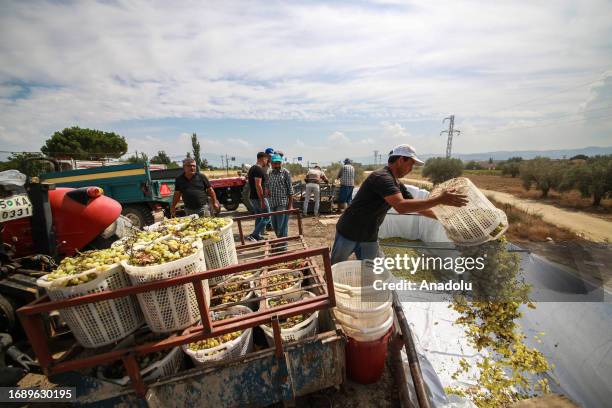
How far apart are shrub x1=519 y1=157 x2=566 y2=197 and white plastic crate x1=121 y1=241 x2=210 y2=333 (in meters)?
25.7

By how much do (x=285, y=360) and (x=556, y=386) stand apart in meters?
2.86

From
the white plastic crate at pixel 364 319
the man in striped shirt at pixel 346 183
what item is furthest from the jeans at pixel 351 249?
the man in striped shirt at pixel 346 183

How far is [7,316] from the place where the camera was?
9.05 ft

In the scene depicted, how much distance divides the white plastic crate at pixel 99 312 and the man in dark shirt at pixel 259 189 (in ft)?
12.0

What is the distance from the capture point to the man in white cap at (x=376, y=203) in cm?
263

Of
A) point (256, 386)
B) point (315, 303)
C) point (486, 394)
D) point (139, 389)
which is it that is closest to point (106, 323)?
point (139, 389)

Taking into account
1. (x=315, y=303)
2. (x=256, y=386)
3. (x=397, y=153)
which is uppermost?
(x=397, y=153)

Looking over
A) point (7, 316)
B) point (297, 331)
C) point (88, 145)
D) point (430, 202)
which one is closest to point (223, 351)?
point (297, 331)

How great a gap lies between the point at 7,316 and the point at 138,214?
5051 mm

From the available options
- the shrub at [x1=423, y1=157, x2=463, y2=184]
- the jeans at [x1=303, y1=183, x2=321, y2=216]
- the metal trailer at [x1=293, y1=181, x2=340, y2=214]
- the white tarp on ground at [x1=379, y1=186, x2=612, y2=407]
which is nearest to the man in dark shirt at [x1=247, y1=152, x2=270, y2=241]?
the jeans at [x1=303, y1=183, x2=321, y2=216]

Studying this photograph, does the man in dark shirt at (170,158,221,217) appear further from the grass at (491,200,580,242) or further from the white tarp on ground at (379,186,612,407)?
the grass at (491,200,580,242)

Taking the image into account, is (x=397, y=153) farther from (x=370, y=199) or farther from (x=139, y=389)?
(x=139, y=389)

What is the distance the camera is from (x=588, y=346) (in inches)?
107

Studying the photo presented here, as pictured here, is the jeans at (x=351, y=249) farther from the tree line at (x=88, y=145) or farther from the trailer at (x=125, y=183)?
the tree line at (x=88, y=145)
